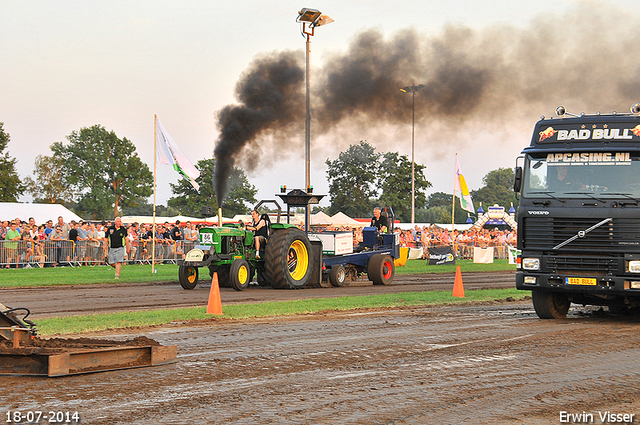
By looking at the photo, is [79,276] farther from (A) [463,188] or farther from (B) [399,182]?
(B) [399,182]

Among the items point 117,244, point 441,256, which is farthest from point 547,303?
point 441,256

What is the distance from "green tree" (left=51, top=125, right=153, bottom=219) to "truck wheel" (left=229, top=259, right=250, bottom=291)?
7110 centimetres

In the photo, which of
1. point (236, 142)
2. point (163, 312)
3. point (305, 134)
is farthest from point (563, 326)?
point (305, 134)

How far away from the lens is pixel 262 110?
75.2ft

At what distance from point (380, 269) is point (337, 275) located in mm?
1329

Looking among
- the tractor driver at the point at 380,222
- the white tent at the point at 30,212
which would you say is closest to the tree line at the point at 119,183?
the white tent at the point at 30,212

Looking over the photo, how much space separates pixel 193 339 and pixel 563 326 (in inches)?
217

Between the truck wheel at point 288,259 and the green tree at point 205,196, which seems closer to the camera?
the truck wheel at point 288,259

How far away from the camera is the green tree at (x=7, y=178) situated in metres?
65.3

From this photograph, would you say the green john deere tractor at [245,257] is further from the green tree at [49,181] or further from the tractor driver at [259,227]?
the green tree at [49,181]

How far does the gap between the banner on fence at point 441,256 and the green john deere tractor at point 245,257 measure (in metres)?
13.6

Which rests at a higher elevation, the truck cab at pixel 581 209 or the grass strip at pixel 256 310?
the truck cab at pixel 581 209

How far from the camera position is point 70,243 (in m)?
23.5

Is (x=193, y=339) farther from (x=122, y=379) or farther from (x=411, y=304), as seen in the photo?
(x=411, y=304)
